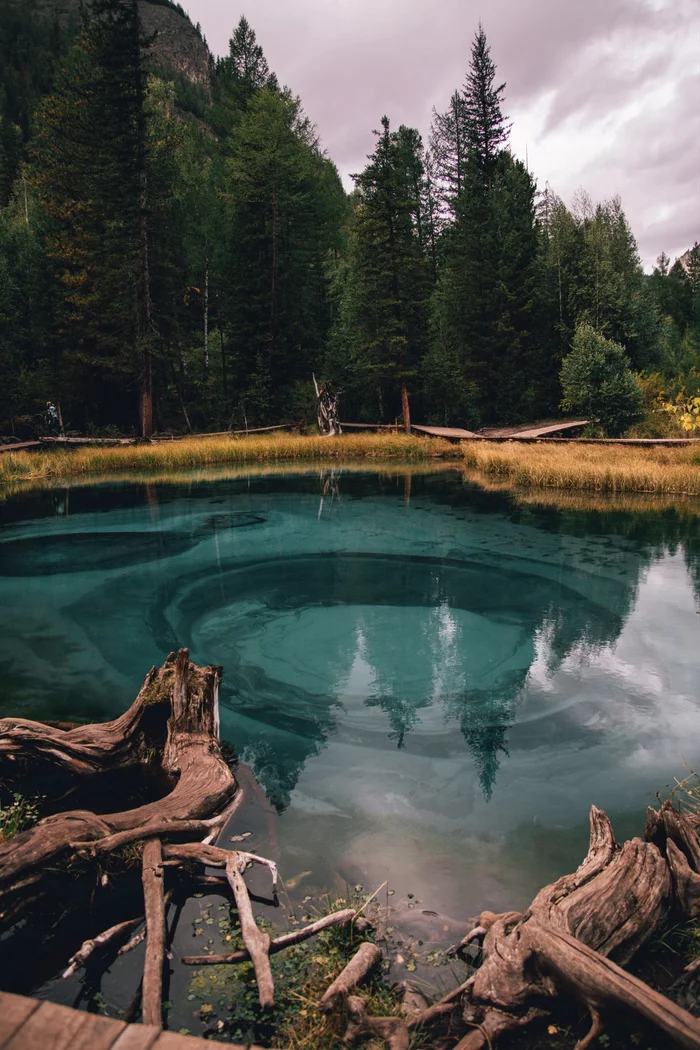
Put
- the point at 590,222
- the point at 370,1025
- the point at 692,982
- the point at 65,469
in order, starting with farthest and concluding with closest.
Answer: the point at 590,222, the point at 65,469, the point at 692,982, the point at 370,1025

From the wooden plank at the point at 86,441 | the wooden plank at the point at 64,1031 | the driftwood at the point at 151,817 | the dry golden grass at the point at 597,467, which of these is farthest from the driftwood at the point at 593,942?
the wooden plank at the point at 86,441

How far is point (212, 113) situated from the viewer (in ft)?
173

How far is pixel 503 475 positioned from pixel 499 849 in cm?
1832

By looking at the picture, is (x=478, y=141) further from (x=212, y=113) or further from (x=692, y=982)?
(x=692, y=982)

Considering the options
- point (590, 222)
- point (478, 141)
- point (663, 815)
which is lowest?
point (663, 815)

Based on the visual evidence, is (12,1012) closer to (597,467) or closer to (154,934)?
(154,934)

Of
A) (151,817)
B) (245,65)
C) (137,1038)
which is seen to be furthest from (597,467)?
(245,65)

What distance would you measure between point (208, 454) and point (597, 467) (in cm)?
1451

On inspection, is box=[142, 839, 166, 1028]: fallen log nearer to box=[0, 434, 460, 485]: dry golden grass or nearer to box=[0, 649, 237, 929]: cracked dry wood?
box=[0, 649, 237, 929]: cracked dry wood

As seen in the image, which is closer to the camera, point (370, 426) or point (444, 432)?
point (444, 432)

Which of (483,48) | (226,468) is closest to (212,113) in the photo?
(483,48)

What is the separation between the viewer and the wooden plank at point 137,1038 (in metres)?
1.91

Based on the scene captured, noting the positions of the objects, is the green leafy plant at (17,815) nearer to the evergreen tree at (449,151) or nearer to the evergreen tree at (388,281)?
the evergreen tree at (388,281)

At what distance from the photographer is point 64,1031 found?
1.96 metres
